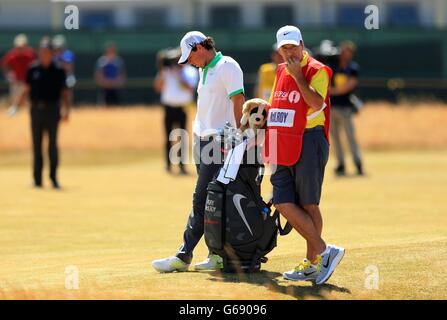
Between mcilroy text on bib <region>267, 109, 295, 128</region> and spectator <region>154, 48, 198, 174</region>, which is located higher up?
mcilroy text on bib <region>267, 109, 295, 128</region>

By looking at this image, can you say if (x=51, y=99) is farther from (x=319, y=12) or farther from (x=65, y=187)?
(x=319, y=12)

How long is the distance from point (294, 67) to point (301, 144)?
0.61 m

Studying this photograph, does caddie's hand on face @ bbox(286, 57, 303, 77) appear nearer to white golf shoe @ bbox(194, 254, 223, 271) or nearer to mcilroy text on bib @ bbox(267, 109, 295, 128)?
mcilroy text on bib @ bbox(267, 109, 295, 128)

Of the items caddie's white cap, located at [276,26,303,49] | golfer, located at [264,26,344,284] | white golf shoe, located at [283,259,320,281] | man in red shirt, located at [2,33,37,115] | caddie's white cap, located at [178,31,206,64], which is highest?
caddie's white cap, located at [276,26,303,49]

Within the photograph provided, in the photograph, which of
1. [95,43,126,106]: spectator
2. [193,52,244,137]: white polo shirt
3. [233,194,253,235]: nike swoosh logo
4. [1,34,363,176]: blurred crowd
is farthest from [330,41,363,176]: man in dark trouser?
[95,43,126,106]: spectator

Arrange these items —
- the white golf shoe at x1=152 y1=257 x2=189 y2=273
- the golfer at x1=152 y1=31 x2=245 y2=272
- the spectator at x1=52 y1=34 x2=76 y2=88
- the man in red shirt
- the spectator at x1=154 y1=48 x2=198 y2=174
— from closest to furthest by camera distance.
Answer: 1. the white golf shoe at x1=152 y1=257 x2=189 y2=273
2. the golfer at x1=152 y1=31 x2=245 y2=272
3. the spectator at x1=154 y1=48 x2=198 y2=174
4. the spectator at x1=52 y1=34 x2=76 y2=88
5. the man in red shirt

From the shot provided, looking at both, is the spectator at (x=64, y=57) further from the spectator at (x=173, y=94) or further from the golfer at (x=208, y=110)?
the golfer at (x=208, y=110)

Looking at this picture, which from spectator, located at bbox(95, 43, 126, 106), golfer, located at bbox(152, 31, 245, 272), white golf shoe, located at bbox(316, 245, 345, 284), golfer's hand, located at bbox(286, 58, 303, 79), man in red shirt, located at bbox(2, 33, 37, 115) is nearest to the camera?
golfer's hand, located at bbox(286, 58, 303, 79)

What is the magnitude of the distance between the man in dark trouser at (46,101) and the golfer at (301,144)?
10.7 metres

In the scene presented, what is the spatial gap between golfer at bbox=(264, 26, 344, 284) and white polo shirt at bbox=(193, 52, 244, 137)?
855mm

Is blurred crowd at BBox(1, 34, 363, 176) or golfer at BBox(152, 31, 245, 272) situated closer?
golfer at BBox(152, 31, 245, 272)

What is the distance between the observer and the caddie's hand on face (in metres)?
9.22

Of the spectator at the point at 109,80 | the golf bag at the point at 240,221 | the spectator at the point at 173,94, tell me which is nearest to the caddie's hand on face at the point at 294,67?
the golf bag at the point at 240,221
